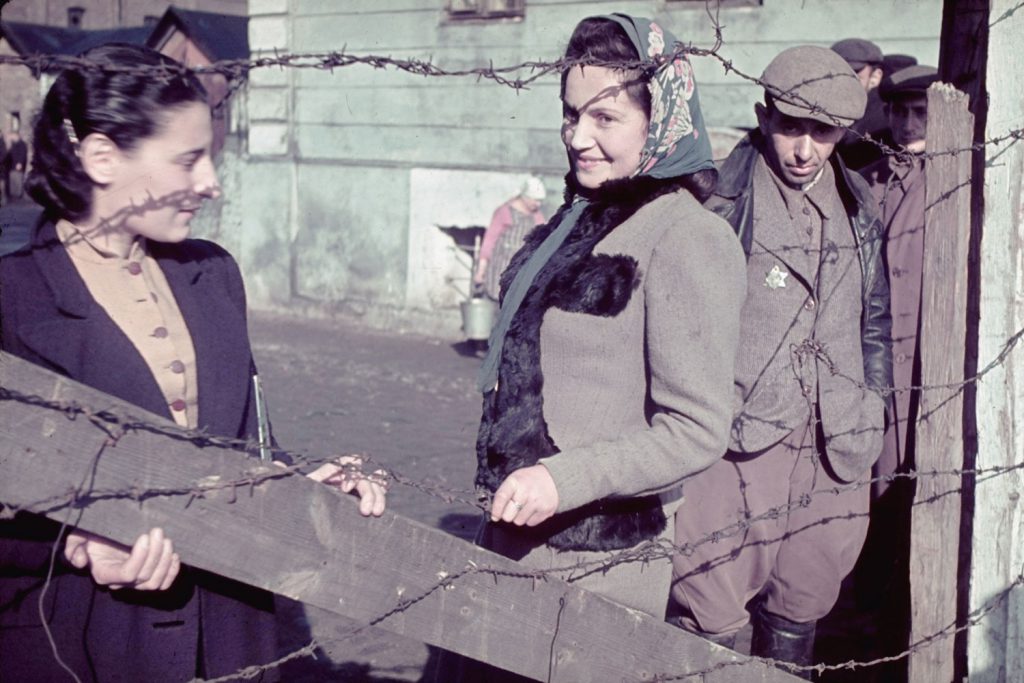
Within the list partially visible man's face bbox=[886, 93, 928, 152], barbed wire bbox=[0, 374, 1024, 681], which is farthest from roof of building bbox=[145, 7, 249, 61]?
barbed wire bbox=[0, 374, 1024, 681]

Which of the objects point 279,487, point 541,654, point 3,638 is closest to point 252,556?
point 279,487

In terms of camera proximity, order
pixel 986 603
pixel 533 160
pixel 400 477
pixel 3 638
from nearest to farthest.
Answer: pixel 3 638 → pixel 400 477 → pixel 986 603 → pixel 533 160

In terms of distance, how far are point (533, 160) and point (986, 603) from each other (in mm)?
8461

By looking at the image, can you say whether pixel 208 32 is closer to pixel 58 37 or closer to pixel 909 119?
pixel 58 37

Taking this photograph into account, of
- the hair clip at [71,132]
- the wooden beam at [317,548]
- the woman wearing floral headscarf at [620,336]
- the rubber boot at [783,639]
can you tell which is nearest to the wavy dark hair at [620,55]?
the woman wearing floral headscarf at [620,336]

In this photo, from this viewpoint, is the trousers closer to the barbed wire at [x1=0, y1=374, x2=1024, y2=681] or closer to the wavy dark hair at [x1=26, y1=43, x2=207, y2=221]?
the barbed wire at [x1=0, y1=374, x2=1024, y2=681]

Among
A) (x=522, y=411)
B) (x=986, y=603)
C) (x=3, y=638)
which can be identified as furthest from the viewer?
(x=986, y=603)

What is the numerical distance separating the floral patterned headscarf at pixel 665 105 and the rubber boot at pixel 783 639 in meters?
1.66

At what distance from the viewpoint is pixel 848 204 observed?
325 centimetres

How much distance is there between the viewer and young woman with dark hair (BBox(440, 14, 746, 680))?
2020 millimetres

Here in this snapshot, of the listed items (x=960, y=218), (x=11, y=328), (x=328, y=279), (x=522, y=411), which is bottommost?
(x=328, y=279)

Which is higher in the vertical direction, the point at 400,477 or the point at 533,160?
the point at 533,160

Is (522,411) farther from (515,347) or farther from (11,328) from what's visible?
(11,328)

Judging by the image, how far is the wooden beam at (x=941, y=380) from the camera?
2.75 m
